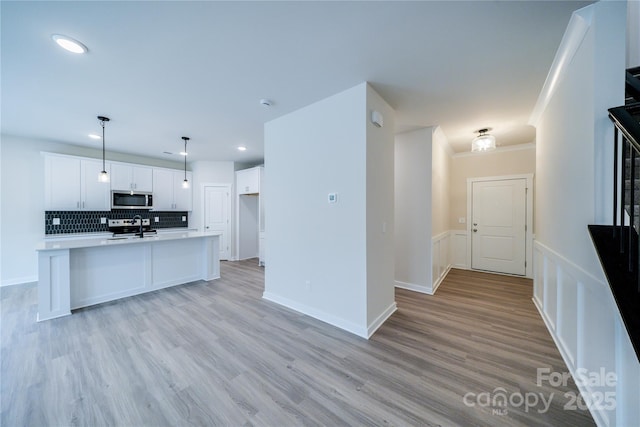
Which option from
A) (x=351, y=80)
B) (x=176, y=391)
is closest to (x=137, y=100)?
(x=351, y=80)

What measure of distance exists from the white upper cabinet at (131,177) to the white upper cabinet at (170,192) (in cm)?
15

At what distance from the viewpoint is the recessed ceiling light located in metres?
1.78

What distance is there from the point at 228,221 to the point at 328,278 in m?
4.41

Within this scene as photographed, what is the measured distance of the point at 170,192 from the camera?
5992 millimetres

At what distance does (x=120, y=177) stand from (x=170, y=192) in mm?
1048

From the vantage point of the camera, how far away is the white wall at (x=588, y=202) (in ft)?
4.30

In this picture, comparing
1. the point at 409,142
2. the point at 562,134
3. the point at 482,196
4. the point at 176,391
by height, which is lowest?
the point at 176,391

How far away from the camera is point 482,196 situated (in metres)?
5.10

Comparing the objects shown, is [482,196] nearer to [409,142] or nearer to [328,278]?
[409,142]

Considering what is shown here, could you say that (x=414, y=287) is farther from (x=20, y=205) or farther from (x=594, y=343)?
(x=20, y=205)

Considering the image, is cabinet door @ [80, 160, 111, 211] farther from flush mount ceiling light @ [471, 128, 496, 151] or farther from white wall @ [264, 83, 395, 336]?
flush mount ceiling light @ [471, 128, 496, 151]

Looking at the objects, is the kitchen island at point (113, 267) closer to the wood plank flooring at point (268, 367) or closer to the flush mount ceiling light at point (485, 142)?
the wood plank flooring at point (268, 367)

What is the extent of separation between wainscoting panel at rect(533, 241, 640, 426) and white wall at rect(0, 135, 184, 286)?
776 centimetres

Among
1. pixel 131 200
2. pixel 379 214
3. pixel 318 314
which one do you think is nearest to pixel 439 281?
pixel 379 214
